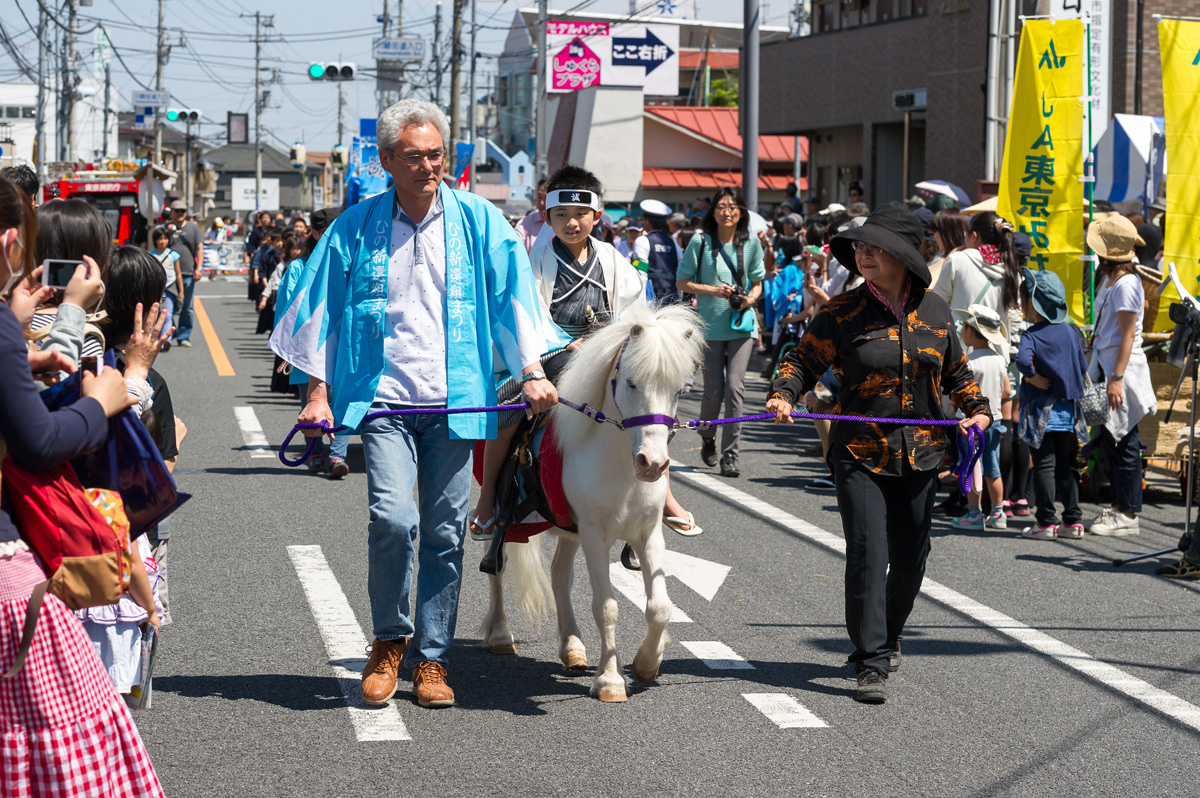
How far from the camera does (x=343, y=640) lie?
5910 millimetres

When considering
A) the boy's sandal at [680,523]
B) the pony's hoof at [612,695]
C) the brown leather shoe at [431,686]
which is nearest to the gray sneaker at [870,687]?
the pony's hoof at [612,695]

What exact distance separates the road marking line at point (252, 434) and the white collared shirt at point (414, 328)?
6.56 metres

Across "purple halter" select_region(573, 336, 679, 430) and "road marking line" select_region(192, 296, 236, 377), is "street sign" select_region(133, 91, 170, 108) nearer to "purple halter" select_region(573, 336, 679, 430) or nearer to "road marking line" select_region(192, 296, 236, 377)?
"road marking line" select_region(192, 296, 236, 377)

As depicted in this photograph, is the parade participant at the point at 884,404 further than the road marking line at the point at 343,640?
Yes

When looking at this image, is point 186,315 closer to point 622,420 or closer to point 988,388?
point 988,388

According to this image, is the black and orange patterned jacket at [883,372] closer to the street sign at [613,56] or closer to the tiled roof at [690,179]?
the tiled roof at [690,179]

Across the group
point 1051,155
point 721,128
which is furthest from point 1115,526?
point 721,128

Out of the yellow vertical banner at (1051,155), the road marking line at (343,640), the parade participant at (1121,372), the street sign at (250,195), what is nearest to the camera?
the road marking line at (343,640)

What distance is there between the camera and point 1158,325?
988 cm

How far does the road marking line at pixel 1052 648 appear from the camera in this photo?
530 centimetres

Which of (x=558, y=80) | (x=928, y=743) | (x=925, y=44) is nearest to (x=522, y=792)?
(x=928, y=743)

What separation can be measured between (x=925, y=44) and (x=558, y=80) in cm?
3120

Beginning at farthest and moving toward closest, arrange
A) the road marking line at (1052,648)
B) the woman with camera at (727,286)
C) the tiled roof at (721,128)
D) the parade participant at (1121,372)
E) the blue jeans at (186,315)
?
the tiled roof at (721,128) < the blue jeans at (186,315) < the woman with camera at (727,286) < the parade participant at (1121,372) < the road marking line at (1052,648)

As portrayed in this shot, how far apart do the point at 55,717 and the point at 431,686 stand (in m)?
2.30
